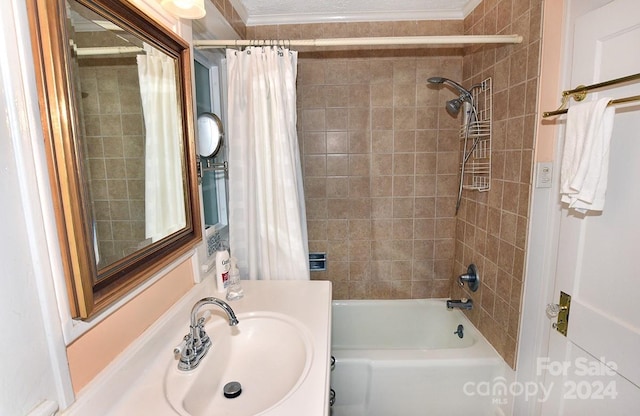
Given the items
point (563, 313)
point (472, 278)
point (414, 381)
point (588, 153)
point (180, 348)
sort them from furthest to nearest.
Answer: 1. point (472, 278)
2. point (414, 381)
3. point (563, 313)
4. point (588, 153)
5. point (180, 348)

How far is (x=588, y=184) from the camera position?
3.47 feet

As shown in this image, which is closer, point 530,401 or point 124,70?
point 124,70

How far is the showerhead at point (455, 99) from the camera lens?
1.95 meters

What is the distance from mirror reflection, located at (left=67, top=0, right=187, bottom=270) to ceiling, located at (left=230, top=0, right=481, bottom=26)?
1.16 metres

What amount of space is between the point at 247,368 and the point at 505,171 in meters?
1.55

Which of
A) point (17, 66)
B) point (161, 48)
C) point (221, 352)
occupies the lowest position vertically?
point (221, 352)

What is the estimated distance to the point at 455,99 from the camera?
2.05m

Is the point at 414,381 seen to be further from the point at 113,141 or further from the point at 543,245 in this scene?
the point at 113,141

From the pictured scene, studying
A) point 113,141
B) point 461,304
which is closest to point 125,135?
point 113,141

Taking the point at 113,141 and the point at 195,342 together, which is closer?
the point at 113,141

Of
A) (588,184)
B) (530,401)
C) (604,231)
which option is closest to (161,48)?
(588,184)

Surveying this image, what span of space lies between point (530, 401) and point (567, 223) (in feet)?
3.02

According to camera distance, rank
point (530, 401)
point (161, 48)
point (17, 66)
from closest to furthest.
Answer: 1. point (17, 66)
2. point (161, 48)
3. point (530, 401)

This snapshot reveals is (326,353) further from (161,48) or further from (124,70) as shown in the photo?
(161,48)
